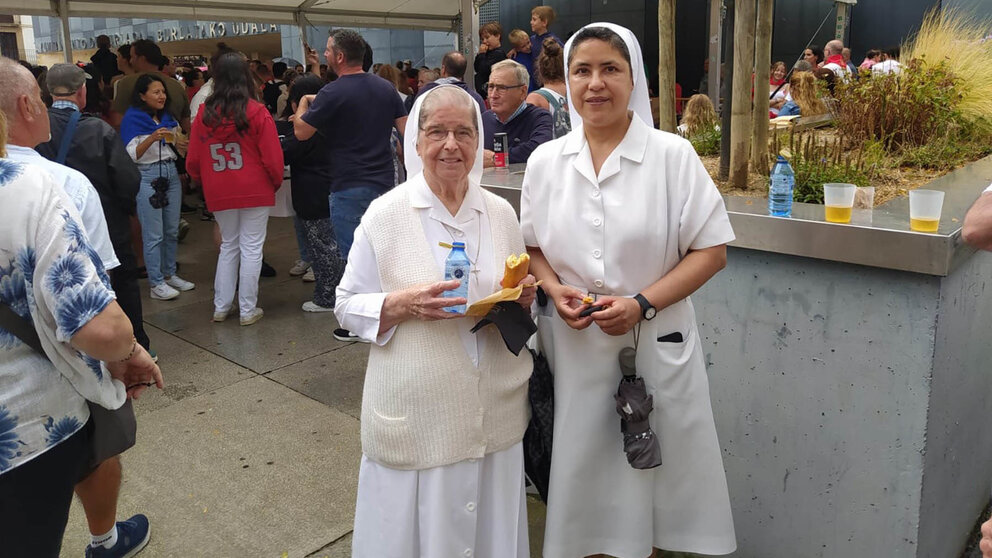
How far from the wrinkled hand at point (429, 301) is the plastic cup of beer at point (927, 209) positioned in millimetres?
1579

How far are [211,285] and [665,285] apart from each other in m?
6.52

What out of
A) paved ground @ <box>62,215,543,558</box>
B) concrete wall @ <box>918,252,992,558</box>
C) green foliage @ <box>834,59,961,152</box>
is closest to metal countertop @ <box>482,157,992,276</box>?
concrete wall @ <box>918,252,992,558</box>

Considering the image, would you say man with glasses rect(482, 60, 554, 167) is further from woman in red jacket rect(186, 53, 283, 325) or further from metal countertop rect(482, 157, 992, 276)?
metal countertop rect(482, 157, 992, 276)

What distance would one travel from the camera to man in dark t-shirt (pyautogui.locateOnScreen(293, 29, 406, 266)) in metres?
5.91

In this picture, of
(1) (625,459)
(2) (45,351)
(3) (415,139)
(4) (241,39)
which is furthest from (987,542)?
(4) (241,39)

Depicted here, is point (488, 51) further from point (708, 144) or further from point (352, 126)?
point (708, 144)

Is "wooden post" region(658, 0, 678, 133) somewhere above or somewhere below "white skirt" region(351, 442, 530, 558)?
above

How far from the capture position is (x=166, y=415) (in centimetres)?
495

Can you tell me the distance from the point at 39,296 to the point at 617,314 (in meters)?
1.60

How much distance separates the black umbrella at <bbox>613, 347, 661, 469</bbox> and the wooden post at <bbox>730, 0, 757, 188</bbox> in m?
1.94

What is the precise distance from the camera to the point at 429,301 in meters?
2.29

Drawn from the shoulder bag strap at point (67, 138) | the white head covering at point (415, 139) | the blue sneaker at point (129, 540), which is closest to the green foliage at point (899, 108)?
the white head covering at point (415, 139)

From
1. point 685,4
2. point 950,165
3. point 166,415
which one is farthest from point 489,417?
point 685,4

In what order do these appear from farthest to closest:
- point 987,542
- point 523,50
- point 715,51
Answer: point 715,51, point 523,50, point 987,542
